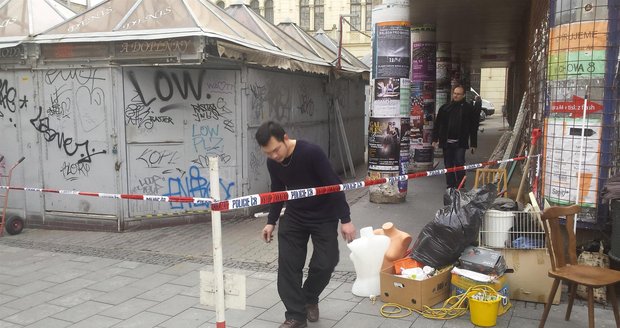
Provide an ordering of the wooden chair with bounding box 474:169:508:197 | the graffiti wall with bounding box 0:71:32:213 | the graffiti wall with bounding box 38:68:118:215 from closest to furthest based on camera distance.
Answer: the wooden chair with bounding box 474:169:508:197, the graffiti wall with bounding box 38:68:118:215, the graffiti wall with bounding box 0:71:32:213

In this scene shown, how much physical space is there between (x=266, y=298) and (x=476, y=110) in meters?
5.14

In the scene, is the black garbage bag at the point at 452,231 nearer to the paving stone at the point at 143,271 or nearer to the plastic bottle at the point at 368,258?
the plastic bottle at the point at 368,258

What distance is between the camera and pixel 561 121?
4809mm

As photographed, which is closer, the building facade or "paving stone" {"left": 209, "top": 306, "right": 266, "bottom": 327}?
"paving stone" {"left": 209, "top": 306, "right": 266, "bottom": 327}

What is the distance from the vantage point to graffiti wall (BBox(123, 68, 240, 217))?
7352 mm

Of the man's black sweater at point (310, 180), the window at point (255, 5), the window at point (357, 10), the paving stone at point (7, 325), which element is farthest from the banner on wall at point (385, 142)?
the window at point (255, 5)

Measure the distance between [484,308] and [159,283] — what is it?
3115 mm

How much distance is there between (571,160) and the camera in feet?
15.6

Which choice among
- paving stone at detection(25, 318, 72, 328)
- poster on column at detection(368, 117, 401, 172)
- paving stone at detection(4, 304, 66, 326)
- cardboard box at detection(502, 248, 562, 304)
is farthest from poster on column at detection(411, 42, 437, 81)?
paving stone at detection(25, 318, 72, 328)

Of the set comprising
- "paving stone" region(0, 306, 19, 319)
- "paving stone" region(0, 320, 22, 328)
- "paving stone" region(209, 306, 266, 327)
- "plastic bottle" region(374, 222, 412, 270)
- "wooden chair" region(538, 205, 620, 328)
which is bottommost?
"paving stone" region(0, 306, 19, 319)

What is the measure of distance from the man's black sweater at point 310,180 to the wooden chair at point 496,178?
10.3ft

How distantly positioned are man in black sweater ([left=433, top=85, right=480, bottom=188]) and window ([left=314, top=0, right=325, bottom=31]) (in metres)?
32.0

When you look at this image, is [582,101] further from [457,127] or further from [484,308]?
[457,127]

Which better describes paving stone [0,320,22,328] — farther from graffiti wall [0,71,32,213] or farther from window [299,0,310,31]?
window [299,0,310,31]
